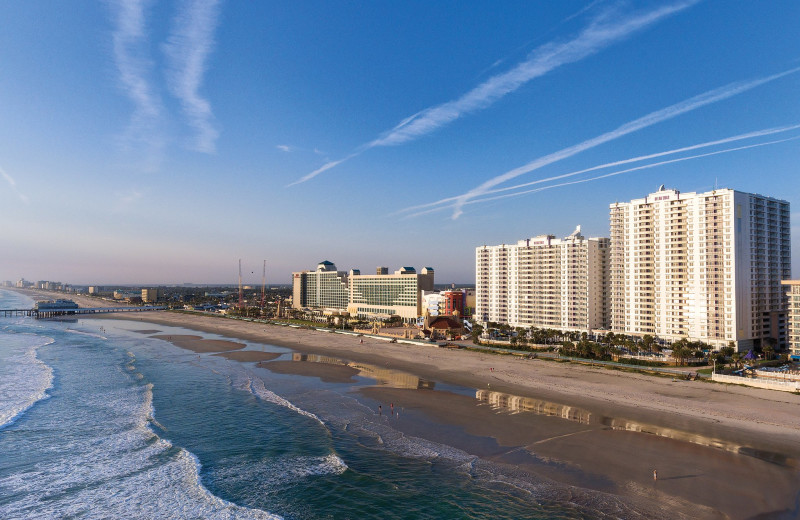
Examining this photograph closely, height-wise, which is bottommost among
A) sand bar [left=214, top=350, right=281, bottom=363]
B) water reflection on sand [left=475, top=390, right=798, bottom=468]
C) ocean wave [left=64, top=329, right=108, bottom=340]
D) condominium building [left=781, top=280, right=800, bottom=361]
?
ocean wave [left=64, top=329, right=108, bottom=340]

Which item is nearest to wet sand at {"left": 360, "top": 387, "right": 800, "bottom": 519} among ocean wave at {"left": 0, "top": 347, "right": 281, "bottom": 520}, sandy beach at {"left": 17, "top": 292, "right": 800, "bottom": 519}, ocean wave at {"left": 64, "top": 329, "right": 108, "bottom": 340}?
sandy beach at {"left": 17, "top": 292, "right": 800, "bottom": 519}

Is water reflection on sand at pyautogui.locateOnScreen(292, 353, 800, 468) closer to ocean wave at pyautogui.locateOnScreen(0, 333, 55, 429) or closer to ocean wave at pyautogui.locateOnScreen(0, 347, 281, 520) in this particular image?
ocean wave at pyautogui.locateOnScreen(0, 347, 281, 520)

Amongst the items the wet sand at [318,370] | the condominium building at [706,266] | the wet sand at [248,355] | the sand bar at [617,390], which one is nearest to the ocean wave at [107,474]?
the wet sand at [318,370]

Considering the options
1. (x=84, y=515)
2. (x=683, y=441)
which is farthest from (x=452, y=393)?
(x=84, y=515)

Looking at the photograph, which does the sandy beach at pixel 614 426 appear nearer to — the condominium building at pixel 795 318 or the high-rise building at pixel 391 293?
the condominium building at pixel 795 318

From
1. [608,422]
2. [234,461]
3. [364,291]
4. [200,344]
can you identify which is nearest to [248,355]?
[200,344]

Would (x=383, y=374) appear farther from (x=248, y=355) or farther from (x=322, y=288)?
(x=322, y=288)
